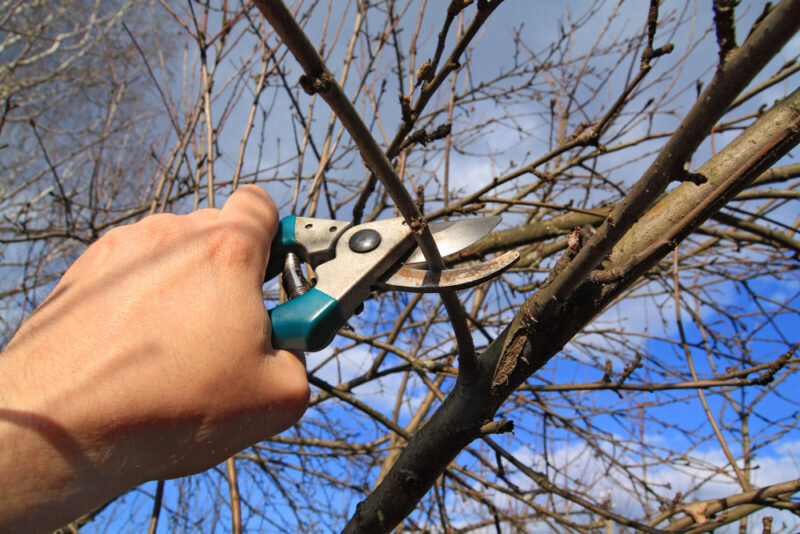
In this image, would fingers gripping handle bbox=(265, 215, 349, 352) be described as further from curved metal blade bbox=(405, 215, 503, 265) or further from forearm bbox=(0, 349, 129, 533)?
forearm bbox=(0, 349, 129, 533)

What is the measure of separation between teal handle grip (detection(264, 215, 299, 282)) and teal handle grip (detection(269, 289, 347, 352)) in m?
0.23

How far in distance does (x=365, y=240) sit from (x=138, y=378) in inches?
25.5

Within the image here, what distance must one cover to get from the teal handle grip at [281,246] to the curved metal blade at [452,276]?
0.30 meters

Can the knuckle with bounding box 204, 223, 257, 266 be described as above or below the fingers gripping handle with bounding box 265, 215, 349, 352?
above

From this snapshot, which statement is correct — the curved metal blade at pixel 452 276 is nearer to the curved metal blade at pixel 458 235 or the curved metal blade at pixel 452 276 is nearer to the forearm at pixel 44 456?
the curved metal blade at pixel 458 235

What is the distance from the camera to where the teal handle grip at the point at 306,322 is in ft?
3.64

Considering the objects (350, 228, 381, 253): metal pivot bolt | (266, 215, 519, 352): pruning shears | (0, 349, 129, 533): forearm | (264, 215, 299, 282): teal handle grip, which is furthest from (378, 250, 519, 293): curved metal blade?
(0, 349, 129, 533): forearm

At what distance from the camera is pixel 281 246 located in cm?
141

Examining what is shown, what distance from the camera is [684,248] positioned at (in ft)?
13.5

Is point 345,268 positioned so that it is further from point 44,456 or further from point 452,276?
point 44,456

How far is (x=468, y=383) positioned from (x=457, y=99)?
313 centimetres

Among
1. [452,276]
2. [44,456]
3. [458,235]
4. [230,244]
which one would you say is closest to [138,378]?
[44,456]

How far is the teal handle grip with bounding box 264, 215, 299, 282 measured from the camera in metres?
1.41

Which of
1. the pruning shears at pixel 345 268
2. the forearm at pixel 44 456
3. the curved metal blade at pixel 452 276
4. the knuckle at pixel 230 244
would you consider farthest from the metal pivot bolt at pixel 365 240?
the forearm at pixel 44 456
